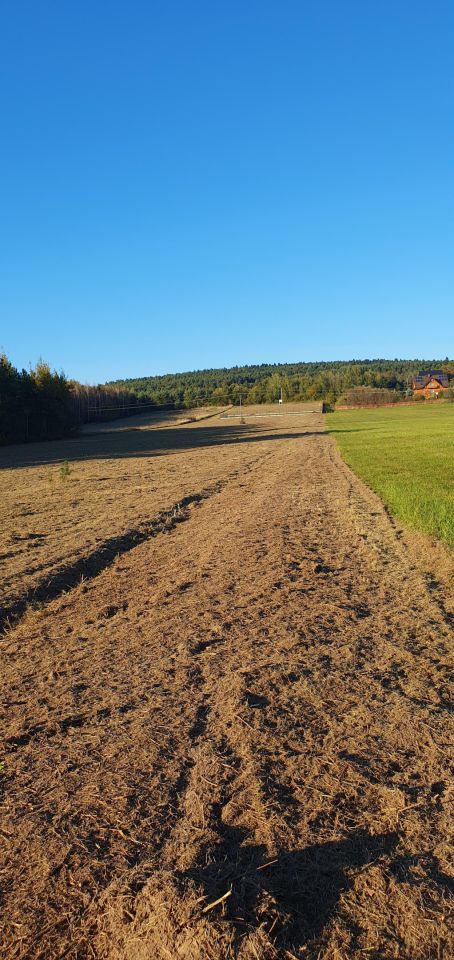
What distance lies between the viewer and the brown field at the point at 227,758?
2576 mm

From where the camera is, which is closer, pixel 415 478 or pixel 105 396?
pixel 415 478

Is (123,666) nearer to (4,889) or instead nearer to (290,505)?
(4,889)

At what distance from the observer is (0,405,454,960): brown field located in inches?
101

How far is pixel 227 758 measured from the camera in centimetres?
378

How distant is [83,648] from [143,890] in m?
3.28

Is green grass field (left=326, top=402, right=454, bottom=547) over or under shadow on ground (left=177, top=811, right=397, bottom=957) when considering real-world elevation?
under

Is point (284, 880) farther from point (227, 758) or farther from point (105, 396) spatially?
point (105, 396)

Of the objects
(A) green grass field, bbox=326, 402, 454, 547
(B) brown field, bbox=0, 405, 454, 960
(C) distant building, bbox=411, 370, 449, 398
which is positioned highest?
(C) distant building, bbox=411, 370, 449, 398

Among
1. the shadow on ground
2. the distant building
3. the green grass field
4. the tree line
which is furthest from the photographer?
the distant building

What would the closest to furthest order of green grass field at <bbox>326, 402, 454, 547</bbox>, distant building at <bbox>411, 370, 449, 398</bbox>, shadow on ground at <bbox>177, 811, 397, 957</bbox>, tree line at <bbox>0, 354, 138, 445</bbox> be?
shadow on ground at <bbox>177, 811, 397, 957</bbox> → green grass field at <bbox>326, 402, 454, 547</bbox> → tree line at <bbox>0, 354, 138, 445</bbox> → distant building at <bbox>411, 370, 449, 398</bbox>

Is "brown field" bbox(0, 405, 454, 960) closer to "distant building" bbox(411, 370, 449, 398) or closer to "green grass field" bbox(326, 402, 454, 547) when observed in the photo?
"green grass field" bbox(326, 402, 454, 547)

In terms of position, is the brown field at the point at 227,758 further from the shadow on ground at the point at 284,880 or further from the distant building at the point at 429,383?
the distant building at the point at 429,383

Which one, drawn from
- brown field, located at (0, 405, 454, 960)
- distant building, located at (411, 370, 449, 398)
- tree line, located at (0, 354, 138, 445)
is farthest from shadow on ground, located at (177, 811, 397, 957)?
distant building, located at (411, 370, 449, 398)

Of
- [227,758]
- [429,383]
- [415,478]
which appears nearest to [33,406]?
[415,478]
